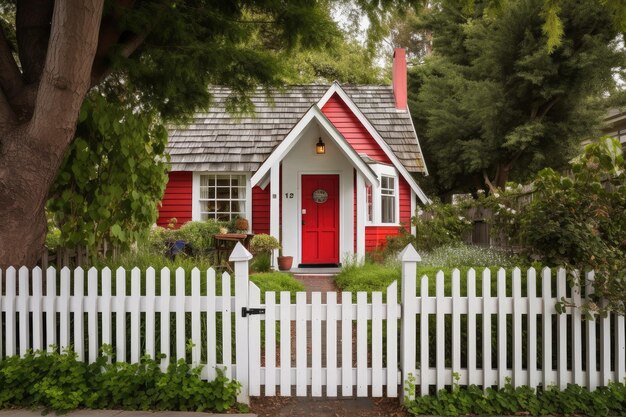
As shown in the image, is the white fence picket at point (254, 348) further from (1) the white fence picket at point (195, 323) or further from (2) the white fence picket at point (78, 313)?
(2) the white fence picket at point (78, 313)

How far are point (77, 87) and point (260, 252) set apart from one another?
8015mm

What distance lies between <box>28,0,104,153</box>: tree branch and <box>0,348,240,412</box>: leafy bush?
6.05ft

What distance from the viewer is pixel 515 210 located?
9.38m

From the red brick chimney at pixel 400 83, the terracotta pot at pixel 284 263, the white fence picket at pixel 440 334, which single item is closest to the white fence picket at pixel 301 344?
the white fence picket at pixel 440 334

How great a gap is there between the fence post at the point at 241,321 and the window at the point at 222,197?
1009 centimetres

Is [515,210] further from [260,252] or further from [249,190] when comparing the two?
[249,190]

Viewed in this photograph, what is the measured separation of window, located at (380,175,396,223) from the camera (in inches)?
562

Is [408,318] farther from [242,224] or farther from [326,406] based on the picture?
[242,224]

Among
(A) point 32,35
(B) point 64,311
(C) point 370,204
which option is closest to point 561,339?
(B) point 64,311

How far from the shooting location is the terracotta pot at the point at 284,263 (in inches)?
480

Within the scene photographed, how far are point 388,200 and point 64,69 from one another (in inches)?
442

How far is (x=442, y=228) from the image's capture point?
1308 centimetres

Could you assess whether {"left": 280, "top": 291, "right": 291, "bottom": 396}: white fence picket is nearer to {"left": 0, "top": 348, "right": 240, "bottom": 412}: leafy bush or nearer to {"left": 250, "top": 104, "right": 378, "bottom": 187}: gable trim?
{"left": 0, "top": 348, "right": 240, "bottom": 412}: leafy bush

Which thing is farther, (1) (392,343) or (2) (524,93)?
(2) (524,93)
